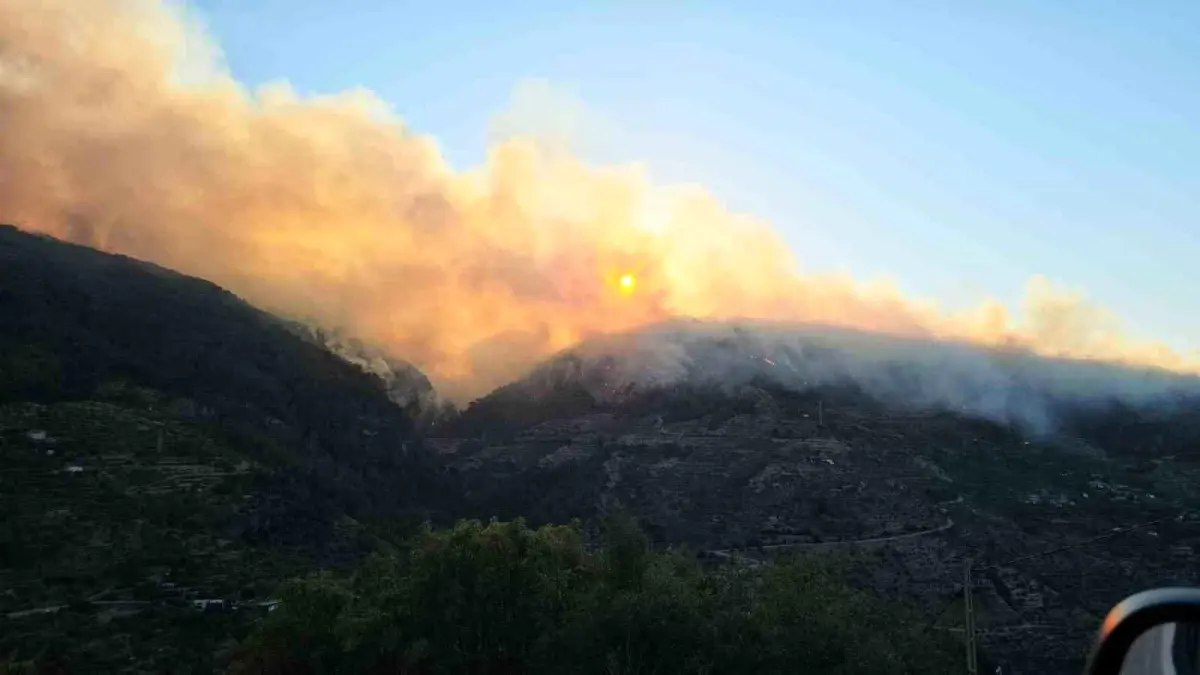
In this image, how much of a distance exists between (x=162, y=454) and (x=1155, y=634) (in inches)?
3724

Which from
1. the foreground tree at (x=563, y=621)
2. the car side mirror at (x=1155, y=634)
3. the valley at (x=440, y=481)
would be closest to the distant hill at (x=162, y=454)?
the valley at (x=440, y=481)

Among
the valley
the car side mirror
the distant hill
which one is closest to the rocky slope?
the valley

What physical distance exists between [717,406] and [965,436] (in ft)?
A: 119

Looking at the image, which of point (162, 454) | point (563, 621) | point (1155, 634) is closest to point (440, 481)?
point (162, 454)

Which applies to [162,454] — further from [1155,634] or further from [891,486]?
[1155,634]

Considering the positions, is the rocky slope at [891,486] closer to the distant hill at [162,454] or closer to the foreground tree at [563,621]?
the distant hill at [162,454]

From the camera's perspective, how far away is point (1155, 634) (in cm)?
664

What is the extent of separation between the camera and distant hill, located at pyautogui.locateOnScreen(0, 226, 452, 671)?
6838cm

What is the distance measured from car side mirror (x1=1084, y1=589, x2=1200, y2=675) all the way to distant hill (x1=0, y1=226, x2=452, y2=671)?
2439 inches

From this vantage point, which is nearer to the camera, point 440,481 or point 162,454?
point 162,454

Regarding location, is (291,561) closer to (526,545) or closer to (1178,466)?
(526,545)

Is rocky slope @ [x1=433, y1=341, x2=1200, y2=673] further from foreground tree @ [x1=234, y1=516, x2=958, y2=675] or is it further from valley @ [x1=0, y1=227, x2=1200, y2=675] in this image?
foreground tree @ [x1=234, y1=516, x2=958, y2=675]

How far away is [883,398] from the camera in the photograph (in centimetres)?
16650

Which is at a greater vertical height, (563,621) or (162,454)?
(162,454)
